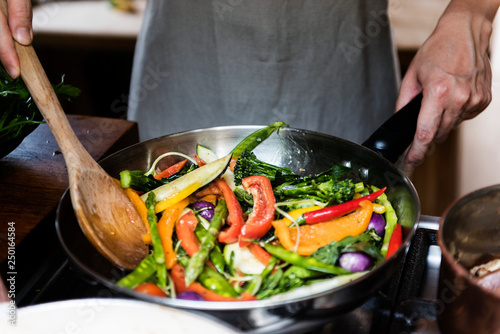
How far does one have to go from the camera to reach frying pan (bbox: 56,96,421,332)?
2.40 feet

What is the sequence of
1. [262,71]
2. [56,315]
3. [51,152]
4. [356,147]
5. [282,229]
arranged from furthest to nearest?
[262,71] → [51,152] → [356,147] → [282,229] → [56,315]

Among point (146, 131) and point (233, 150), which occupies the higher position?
point (233, 150)

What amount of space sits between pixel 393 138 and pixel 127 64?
2814 millimetres

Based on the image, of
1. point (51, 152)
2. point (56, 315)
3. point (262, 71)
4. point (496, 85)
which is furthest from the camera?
point (496, 85)

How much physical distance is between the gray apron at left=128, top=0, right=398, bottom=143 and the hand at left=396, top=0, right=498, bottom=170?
1.51 ft

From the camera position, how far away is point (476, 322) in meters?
0.73

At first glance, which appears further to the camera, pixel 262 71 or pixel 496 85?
pixel 496 85

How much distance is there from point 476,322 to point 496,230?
0.24 metres

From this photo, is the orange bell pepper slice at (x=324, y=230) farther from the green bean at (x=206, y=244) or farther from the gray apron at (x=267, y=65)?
the gray apron at (x=267, y=65)

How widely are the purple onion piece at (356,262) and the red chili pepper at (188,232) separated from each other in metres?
0.29

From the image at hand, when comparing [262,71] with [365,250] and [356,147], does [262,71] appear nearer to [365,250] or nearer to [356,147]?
[356,147]

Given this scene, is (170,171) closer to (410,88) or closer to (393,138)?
(393,138)

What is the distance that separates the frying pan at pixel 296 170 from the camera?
731 mm

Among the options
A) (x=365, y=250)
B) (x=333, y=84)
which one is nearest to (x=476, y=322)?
(x=365, y=250)
